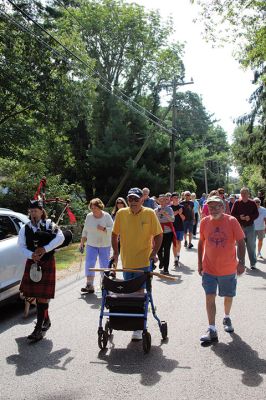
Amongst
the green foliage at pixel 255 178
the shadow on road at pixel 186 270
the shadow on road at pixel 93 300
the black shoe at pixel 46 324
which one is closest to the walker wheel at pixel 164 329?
the black shoe at pixel 46 324

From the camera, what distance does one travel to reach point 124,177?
3212 cm

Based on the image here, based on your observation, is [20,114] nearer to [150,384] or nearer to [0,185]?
[0,185]

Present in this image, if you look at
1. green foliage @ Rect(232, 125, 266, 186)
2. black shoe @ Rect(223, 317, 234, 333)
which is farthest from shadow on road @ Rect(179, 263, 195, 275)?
green foliage @ Rect(232, 125, 266, 186)

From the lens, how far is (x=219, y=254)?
6.15 m

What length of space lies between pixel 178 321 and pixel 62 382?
8.48ft

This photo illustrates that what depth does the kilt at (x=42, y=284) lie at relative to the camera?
631 cm

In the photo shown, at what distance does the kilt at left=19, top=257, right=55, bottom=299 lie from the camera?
6309mm

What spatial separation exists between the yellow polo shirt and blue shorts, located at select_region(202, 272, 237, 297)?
2.54ft

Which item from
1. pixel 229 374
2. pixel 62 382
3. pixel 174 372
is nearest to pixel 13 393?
pixel 62 382

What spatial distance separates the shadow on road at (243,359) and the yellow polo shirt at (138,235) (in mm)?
1378

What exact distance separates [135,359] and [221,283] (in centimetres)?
145

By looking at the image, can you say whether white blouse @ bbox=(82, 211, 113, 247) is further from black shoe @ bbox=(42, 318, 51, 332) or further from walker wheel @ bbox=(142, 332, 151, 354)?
walker wheel @ bbox=(142, 332, 151, 354)

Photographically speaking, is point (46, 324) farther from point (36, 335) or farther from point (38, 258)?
point (38, 258)

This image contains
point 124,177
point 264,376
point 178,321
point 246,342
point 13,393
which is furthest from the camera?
→ point 124,177
